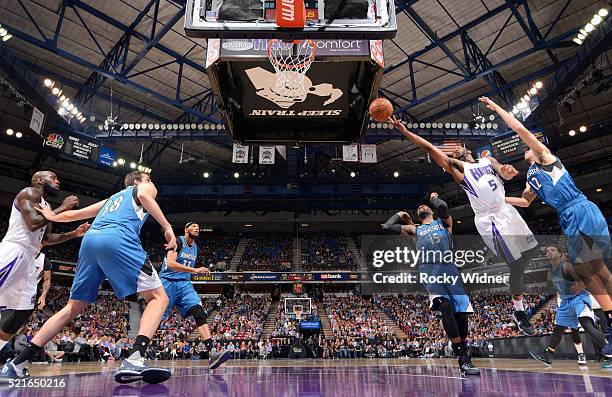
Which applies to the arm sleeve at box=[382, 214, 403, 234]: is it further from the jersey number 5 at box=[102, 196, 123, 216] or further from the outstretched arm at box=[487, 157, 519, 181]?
the jersey number 5 at box=[102, 196, 123, 216]

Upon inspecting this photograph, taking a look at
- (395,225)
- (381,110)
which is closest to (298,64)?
(381,110)

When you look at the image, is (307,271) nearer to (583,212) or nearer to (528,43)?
(528,43)

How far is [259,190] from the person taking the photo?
27.6m

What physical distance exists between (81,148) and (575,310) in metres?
16.1

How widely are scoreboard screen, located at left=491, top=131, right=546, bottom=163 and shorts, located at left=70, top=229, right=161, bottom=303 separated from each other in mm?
14598

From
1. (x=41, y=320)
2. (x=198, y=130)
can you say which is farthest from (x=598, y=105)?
(x=41, y=320)

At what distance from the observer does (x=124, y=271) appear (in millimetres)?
3385

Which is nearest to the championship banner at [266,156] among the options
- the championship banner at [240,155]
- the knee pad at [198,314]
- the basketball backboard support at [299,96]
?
the championship banner at [240,155]

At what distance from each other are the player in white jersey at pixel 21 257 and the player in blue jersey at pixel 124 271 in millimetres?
407

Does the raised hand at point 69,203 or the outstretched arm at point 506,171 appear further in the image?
the outstretched arm at point 506,171

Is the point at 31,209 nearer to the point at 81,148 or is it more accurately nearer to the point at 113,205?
the point at 113,205

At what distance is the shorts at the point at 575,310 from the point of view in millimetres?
6641

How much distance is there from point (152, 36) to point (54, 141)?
18.9 feet

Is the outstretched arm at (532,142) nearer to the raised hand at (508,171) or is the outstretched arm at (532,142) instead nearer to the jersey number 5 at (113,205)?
the raised hand at (508,171)
